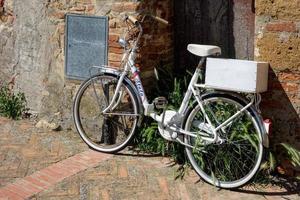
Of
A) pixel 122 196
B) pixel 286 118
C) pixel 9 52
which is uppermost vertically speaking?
pixel 9 52

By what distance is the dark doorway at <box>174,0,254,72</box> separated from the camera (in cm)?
550

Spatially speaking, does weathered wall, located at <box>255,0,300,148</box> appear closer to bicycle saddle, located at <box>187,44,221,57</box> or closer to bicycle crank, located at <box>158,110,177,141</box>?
bicycle saddle, located at <box>187,44,221,57</box>

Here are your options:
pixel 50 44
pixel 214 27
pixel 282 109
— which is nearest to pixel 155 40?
pixel 214 27

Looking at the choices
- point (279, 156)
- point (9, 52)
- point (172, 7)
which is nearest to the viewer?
point (279, 156)

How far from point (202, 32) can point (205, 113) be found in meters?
1.38

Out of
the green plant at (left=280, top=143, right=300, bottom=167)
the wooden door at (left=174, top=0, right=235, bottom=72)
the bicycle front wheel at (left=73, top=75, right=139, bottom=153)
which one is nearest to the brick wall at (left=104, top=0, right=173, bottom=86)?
the wooden door at (left=174, top=0, right=235, bottom=72)

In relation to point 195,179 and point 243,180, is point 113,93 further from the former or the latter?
point 243,180

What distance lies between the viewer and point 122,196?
455 cm

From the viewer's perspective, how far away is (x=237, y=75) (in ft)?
14.9

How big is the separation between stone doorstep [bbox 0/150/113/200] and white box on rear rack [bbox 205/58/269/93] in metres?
1.47

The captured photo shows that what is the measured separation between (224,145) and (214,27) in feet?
4.95

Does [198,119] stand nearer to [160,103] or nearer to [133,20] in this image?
[160,103]

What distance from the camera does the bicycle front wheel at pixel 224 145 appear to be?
15.3 feet

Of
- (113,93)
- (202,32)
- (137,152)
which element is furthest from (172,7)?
(137,152)
